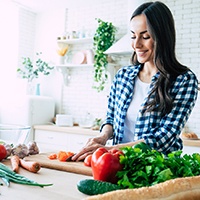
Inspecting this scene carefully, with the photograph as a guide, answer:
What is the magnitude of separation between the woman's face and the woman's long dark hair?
0.09ft

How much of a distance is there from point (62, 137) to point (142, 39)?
2603mm

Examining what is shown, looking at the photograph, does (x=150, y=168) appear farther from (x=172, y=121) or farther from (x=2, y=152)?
(x=2, y=152)

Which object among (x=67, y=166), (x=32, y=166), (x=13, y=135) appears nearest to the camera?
(x=32, y=166)

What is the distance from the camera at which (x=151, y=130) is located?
5.39 ft

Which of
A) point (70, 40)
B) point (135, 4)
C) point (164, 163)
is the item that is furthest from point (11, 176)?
point (70, 40)

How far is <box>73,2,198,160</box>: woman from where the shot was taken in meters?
1.61

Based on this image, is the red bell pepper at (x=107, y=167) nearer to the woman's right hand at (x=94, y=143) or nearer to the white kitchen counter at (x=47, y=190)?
the white kitchen counter at (x=47, y=190)

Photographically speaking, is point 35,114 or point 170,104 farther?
point 35,114

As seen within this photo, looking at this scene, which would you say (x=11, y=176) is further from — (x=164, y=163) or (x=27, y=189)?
(x=164, y=163)

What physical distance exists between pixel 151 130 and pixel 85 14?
11.2 feet

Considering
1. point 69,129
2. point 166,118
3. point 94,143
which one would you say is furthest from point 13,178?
point 69,129

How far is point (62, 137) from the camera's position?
4070mm

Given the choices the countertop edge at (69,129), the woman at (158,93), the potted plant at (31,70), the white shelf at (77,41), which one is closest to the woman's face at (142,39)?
the woman at (158,93)

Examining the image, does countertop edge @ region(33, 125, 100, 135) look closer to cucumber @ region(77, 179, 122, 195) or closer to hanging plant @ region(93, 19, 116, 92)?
hanging plant @ region(93, 19, 116, 92)
